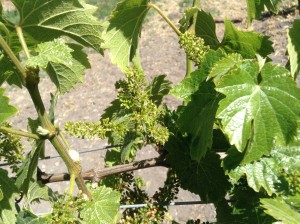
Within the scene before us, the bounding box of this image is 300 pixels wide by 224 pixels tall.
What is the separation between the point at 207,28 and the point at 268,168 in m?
0.43

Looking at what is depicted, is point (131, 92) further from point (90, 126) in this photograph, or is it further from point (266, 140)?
point (266, 140)

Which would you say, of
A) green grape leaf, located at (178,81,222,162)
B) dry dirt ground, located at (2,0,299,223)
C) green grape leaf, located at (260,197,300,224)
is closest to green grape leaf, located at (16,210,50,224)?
green grape leaf, located at (178,81,222,162)

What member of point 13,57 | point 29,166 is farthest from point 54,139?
point 13,57

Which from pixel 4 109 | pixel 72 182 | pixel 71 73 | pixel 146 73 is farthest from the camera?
pixel 146 73

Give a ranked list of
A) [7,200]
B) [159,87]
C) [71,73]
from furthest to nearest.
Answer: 1. [159,87]
2. [71,73]
3. [7,200]

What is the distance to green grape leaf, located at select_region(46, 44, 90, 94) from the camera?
1.26 metres

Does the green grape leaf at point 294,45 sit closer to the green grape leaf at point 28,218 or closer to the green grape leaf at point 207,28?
the green grape leaf at point 207,28

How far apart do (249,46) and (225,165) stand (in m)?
0.30

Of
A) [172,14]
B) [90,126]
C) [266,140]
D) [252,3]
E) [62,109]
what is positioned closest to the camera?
[266,140]

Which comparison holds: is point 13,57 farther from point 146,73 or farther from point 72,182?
point 146,73

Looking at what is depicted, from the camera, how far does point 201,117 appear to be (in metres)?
1.09

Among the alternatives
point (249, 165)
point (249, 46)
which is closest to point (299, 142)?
point (249, 165)

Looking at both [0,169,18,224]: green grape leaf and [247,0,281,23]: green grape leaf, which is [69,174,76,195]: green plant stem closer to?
[0,169,18,224]: green grape leaf

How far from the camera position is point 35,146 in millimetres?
1095
